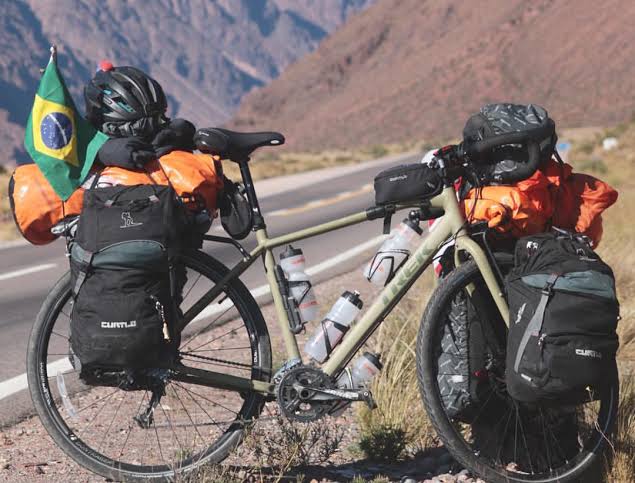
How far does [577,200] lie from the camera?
4316 mm

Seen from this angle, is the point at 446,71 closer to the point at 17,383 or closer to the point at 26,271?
the point at 26,271

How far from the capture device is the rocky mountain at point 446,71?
270 ft

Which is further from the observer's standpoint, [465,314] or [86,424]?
[86,424]

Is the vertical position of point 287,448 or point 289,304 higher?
point 289,304

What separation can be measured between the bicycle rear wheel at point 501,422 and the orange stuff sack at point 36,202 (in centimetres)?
152

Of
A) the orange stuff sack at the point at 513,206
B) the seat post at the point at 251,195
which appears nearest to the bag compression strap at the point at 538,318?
the orange stuff sack at the point at 513,206

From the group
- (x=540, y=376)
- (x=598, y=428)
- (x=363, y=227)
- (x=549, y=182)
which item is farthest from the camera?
(x=363, y=227)

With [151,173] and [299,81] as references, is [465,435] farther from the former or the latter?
[299,81]

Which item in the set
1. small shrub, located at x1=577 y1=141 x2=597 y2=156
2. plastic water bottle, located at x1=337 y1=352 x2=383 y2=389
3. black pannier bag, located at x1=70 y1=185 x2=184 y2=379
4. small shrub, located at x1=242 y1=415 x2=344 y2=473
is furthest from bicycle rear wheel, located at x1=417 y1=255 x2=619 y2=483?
small shrub, located at x1=577 y1=141 x2=597 y2=156

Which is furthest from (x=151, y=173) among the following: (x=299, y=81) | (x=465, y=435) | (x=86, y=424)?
(x=299, y=81)

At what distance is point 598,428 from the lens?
393 centimetres

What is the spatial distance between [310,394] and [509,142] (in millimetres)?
1310

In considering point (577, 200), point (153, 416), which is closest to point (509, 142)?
point (577, 200)

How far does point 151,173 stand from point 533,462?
2.02 meters
